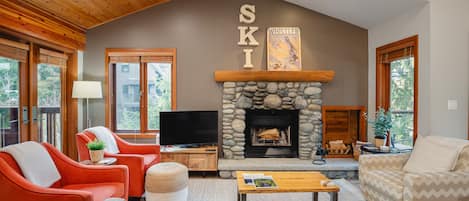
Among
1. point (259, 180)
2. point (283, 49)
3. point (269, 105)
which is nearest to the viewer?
point (259, 180)

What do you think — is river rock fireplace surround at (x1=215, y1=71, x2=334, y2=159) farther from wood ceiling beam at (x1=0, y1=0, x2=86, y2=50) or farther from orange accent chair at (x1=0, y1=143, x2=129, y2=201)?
wood ceiling beam at (x1=0, y1=0, x2=86, y2=50)

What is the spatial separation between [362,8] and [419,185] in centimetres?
288

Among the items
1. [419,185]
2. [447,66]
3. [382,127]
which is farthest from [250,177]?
[447,66]

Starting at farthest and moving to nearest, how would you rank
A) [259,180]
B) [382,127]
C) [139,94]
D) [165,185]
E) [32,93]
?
[139,94]
[382,127]
[32,93]
[165,185]
[259,180]

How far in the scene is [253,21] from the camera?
504cm

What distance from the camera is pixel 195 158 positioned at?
4.57 m

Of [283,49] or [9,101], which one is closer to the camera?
[9,101]

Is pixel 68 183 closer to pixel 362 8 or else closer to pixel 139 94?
pixel 139 94

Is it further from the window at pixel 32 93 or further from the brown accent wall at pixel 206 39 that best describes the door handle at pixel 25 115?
the brown accent wall at pixel 206 39

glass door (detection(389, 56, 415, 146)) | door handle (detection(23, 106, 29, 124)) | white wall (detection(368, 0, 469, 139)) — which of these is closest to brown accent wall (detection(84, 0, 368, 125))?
glass door (detection(389, 56, 415, 146))

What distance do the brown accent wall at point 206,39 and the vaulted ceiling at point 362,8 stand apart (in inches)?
7.2

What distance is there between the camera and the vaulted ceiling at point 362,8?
3953 mm

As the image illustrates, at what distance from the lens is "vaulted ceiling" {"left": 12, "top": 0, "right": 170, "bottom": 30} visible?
3758mm

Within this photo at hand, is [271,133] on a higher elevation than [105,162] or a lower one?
higher
